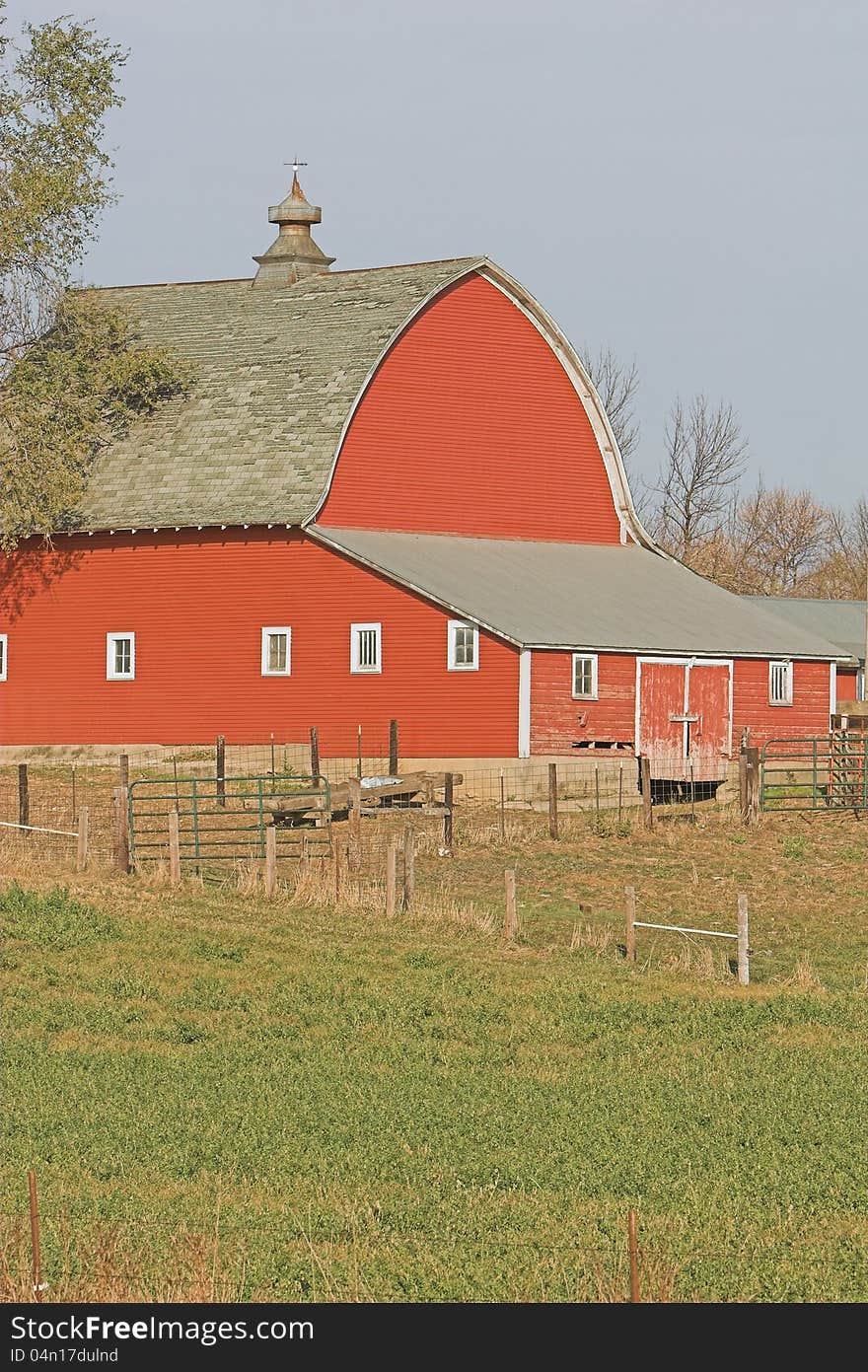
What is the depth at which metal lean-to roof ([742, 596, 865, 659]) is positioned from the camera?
73688 millimetres

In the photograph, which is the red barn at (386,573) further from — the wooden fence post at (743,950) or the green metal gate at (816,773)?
the wooden fence post at (743,950)

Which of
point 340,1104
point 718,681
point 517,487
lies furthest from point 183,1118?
point 517,487

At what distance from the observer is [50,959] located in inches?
843

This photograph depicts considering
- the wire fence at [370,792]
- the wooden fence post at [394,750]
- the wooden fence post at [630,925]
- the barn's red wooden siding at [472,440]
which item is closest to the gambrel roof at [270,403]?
the barn's red wooden siding at [472,440]

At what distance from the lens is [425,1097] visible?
1588 cm

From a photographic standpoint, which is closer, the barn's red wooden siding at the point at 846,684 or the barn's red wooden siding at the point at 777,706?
the barn's red wooden siding at the point at 777,706

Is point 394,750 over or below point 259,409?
below

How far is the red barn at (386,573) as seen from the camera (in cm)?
4000

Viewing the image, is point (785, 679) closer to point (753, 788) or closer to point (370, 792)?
point (753, 788)

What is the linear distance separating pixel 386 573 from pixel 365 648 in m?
1.76

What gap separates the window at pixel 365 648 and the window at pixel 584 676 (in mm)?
3929

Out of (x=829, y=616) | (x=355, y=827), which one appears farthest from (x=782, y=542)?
(x=355, y=827)
